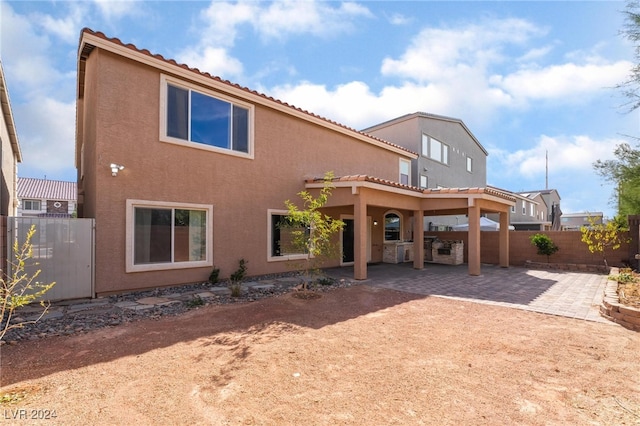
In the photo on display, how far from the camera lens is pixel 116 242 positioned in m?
8.14

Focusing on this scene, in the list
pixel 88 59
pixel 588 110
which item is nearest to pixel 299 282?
pixel 88 59

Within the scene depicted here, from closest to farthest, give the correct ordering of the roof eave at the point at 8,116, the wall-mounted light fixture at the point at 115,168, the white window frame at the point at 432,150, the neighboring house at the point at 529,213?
the wall-mounted light fixture at the point at 115,168 → the roof eave at the point at 8,116 → the white window frame at the point at 432,150 → the neighboring house at the point at 529,213

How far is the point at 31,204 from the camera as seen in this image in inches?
1352

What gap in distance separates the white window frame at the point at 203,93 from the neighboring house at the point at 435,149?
1076cm

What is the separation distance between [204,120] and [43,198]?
3599 centimetres

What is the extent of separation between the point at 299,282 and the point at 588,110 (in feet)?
42.9

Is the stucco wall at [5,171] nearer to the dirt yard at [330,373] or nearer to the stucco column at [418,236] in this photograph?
the dirt yard at [330,373]

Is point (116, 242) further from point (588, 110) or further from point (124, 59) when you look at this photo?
point (588, 110)

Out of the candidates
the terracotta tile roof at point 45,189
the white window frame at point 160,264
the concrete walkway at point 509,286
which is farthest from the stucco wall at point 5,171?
the terracotta tile roof at point 45,189

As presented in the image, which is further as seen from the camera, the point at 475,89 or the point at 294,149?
the point at 475,89

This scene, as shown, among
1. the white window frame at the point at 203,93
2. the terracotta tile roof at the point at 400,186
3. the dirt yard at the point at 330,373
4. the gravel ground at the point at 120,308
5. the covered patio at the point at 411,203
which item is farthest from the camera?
the covered patio at the point at 411,203

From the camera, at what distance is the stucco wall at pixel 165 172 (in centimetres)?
805

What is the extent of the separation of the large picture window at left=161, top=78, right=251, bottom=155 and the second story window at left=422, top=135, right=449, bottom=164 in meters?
13.6

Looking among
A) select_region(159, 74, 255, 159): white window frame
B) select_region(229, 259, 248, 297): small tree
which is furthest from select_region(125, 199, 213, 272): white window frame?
select_region(159, 74, 255, 159): white window frame
